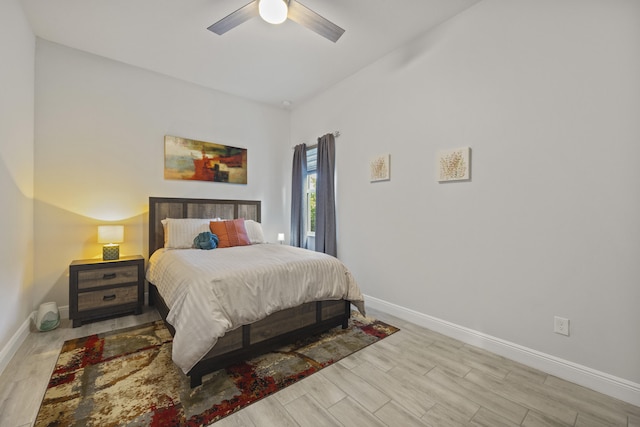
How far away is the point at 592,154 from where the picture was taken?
5.97 ft

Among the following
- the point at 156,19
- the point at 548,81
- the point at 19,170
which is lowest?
the point at 19,170

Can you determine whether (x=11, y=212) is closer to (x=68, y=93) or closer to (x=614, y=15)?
(x=68, y=93)

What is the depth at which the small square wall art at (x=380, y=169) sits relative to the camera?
313 cm

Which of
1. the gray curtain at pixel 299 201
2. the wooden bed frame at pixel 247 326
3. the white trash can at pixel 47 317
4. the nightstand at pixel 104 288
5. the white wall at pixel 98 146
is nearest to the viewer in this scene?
the wooden bed frame at pixel 247 326

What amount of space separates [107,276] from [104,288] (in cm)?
12

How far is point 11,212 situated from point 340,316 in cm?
291

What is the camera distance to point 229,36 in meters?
2.78

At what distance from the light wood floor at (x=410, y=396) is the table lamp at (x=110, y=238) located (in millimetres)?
961

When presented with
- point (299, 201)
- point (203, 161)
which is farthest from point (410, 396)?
point (203, 161)

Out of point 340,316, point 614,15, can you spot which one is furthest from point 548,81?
point 340,316

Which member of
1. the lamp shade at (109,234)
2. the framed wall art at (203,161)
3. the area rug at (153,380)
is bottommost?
the area rug at (153,380)

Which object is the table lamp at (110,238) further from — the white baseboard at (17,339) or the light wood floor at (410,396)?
the light wood floor at (410,396)

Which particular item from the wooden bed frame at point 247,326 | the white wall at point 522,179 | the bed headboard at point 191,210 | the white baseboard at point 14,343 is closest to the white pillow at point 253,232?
the bed headboard at point 191,210

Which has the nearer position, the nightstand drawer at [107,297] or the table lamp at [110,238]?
the nightstand drawer at [107,297]
